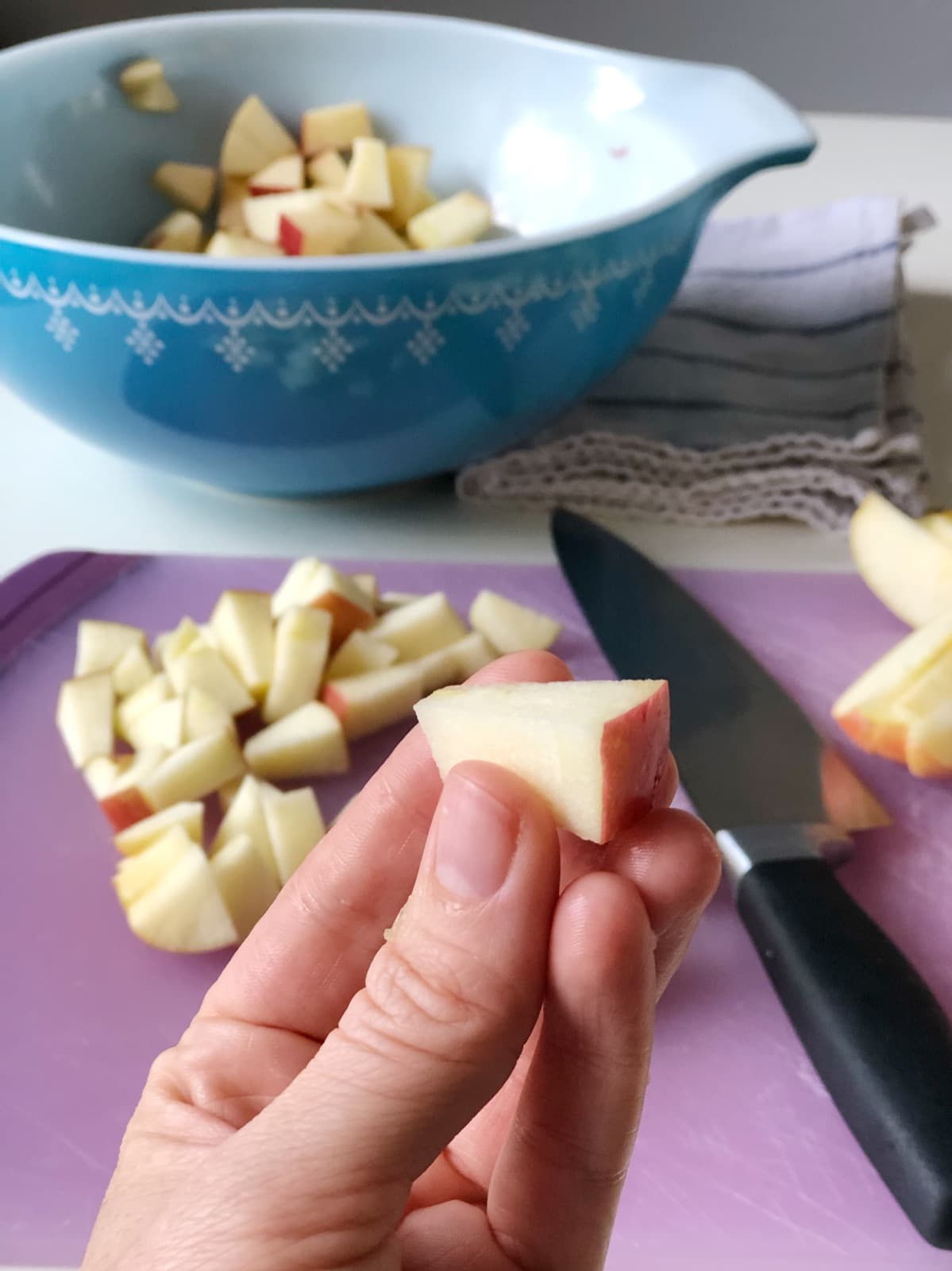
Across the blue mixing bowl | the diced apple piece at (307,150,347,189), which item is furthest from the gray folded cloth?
the diced apple piece at (307,150,347,189)

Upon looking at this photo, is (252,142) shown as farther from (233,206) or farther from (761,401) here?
(761,401)

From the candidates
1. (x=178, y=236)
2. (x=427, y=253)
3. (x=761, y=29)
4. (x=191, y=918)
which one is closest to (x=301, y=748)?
(x=191, y=918)

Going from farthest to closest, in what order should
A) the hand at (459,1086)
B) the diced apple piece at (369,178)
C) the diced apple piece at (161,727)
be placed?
the diced apple piece at (369,178)
the diced apple piece at (161,727)
the hand at (459,1086)

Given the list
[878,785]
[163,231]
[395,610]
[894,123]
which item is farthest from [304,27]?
[894,123]

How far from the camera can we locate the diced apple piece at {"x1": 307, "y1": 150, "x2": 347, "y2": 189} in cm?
129

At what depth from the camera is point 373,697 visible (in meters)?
0.93

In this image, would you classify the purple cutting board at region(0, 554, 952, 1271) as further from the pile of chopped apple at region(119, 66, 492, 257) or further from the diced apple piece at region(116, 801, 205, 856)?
the pile of chopped apple at region(119, 66, 492, 257)

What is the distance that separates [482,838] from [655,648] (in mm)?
567

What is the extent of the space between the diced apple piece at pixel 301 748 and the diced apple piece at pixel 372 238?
20.6 inches

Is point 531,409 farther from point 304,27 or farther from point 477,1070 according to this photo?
point 477,1070

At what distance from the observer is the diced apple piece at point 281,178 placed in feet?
4.23

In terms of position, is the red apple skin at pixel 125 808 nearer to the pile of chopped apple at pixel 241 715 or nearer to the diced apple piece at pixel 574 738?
the pile of chopped apple at pixel 241 715

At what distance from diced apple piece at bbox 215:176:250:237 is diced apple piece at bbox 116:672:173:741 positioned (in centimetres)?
56

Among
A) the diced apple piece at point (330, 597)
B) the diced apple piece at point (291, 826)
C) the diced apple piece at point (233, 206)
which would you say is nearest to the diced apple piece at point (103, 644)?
the diced apple piece at point (330, 597)
